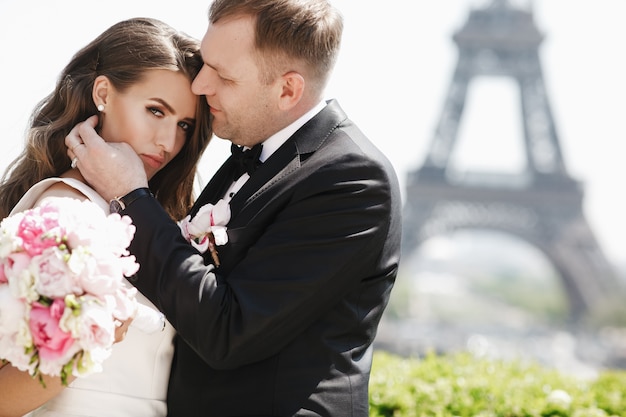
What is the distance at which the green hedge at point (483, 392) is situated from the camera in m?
3.85

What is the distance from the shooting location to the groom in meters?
2.30

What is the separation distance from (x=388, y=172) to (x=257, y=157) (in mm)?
503

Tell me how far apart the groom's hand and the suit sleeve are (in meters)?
0.12

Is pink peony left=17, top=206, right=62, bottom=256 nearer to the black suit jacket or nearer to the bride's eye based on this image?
the black suit jacket

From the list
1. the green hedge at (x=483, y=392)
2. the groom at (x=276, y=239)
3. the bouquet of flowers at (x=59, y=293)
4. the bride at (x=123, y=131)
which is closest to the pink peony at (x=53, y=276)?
the bouquet of flowers at (x=59, y=293)

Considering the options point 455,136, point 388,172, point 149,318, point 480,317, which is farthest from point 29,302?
point 480,317

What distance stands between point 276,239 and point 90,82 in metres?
1.07

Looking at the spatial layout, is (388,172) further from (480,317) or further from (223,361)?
(480,317)

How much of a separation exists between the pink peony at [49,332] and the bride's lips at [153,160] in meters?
1.10

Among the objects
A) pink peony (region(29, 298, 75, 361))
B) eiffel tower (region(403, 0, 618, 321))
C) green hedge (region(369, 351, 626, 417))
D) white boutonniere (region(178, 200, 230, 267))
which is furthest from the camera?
eiffel tower (region(403, 0, 618, 321))

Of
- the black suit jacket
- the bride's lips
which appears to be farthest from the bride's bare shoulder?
the bride's lips

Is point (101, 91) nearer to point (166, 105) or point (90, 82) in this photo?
point (90, 82)

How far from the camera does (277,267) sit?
7.66 feet

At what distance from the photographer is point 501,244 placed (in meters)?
77.9
